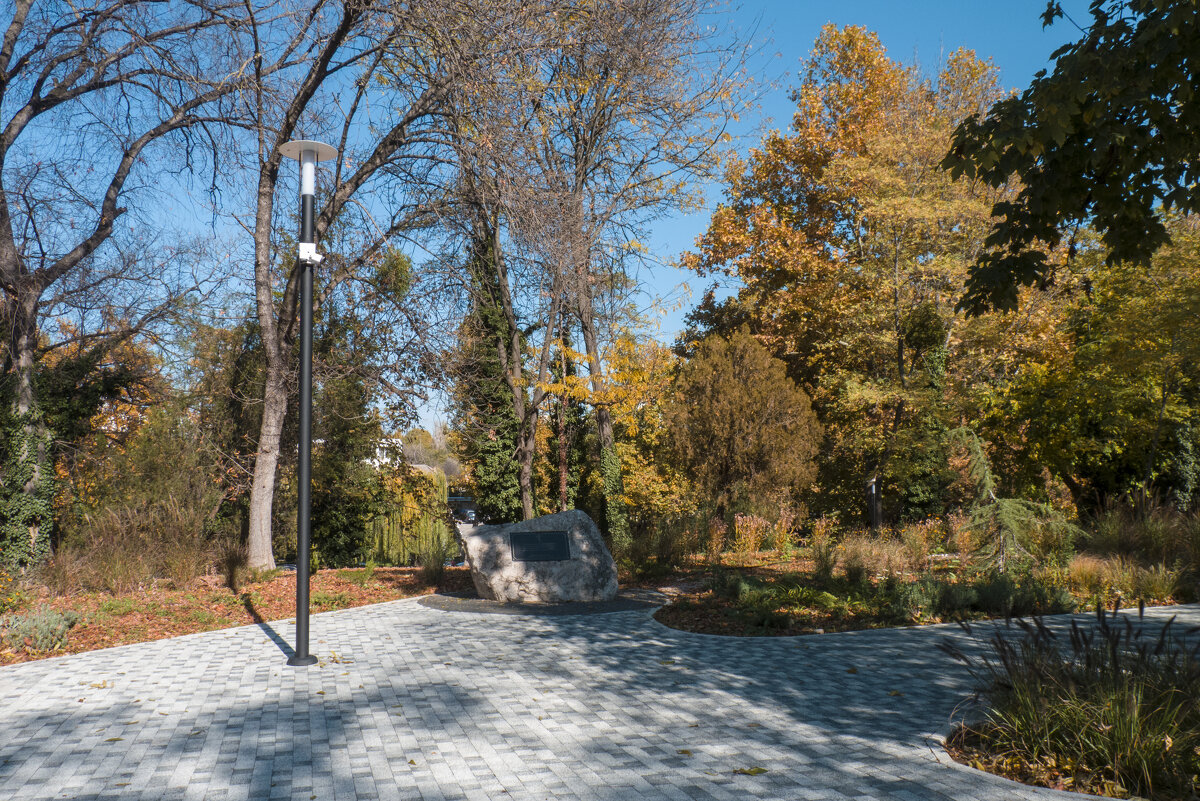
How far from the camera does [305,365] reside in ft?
20.3

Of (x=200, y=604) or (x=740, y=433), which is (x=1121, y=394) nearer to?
(x=740, y=433)

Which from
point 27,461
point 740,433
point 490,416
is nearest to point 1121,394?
point 740,433

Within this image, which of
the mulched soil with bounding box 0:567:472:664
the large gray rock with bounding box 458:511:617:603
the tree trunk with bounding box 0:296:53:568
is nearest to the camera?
the mulched soil with bounding box 0:567:472:664

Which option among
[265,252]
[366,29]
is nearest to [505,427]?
[265,252]

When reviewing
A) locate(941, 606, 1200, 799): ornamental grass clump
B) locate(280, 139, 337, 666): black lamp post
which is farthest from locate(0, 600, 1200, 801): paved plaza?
locate(280, 139, 337, 666): black lamp post

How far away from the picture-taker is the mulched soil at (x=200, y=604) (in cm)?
785

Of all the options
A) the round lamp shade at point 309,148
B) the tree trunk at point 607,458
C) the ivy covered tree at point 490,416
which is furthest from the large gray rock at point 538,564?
the ivy covered tree at point 490,416

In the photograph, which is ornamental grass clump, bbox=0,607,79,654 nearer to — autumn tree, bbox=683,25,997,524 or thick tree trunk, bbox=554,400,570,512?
thick tree trunk, bbox=554,400,570,512

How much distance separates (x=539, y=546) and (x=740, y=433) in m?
7.14

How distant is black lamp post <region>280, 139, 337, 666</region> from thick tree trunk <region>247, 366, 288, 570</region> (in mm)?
6319

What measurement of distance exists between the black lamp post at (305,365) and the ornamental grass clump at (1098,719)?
15.9ft

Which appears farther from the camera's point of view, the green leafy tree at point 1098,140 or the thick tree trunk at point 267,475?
the thick tree trunk at point 267,475

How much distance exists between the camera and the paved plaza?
12.0ft

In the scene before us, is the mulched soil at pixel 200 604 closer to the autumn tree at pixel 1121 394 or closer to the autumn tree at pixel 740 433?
the autumn tree at pixel 740 433
